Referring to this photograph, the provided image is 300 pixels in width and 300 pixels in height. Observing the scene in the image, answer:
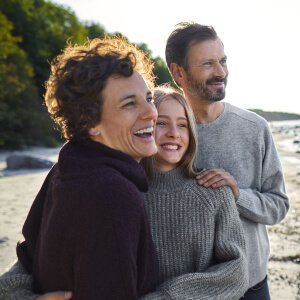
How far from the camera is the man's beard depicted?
110 inches

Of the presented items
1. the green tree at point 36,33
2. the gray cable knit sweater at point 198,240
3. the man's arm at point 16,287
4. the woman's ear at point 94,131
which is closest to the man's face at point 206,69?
the gray cable knit sweater at point 198,240

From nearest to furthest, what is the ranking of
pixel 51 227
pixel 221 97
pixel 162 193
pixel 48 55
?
pixel 51 227, pixel 162 193, pixel 221 97, pixel 48 55

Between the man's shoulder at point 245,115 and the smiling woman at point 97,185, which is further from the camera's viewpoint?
the man's shoulder at point 245,115

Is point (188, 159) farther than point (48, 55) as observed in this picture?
No

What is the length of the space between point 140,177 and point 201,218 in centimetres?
55

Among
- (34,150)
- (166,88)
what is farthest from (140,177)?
(34,150)

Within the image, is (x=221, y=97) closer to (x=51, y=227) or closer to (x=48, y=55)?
(x=51, y=227)

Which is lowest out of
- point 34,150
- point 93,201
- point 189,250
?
point 34,150

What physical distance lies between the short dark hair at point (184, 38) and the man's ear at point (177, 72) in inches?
1.2

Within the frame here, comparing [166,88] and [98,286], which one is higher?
[166,88]

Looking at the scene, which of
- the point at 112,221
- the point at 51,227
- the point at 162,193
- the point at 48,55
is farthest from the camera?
the point at 48,55

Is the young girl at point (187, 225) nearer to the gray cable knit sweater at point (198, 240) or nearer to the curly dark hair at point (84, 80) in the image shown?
the gray cable knit sweater at point (198, 240)

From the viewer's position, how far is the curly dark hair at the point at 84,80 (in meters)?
1.76

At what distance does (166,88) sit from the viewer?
253 cm
